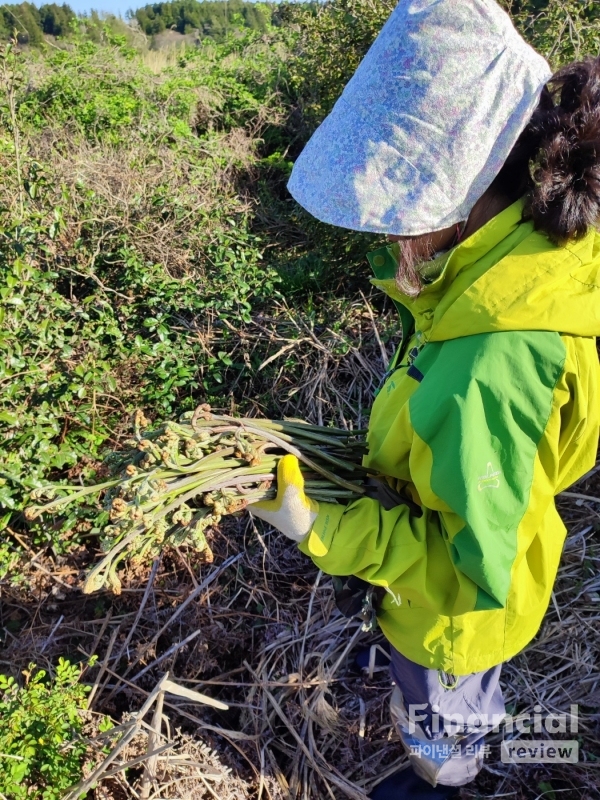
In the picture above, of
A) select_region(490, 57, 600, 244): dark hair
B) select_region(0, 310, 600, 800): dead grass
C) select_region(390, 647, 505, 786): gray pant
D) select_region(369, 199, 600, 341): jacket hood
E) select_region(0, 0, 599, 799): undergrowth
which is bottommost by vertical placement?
select_region(0, 310, 600, 800): dead grass

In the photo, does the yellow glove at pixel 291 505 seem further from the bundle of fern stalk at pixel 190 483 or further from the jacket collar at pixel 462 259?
the jacket collar at pixel 462 259

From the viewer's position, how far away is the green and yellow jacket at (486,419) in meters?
0.99

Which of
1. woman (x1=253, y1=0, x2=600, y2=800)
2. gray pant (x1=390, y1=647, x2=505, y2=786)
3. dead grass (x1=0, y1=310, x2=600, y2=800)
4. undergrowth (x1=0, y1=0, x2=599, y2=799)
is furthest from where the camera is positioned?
undergrowth (x1=0, y1=0, x2=599, y2=799)

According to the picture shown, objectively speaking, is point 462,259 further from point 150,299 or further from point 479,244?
point 150,299

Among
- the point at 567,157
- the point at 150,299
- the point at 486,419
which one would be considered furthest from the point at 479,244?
the point at 150,299

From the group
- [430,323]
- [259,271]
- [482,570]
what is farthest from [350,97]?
[259,271]

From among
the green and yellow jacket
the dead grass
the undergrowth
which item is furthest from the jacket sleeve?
the undergrowth

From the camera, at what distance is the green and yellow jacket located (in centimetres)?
99

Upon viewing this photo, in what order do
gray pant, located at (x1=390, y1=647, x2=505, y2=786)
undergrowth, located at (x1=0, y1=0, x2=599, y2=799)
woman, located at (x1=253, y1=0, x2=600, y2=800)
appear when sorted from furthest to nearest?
1. undergrowth, located at (x1=0, y1=0, x2=599, y2=799)
2. gray pant, located at (x1=390, y1=647, x2=505, y2=786)
3. woman, located at (x1=253, y1=0, x2=600, y2=800)

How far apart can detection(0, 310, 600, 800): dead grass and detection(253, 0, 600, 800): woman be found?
1.19m

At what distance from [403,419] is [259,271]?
7.37ft

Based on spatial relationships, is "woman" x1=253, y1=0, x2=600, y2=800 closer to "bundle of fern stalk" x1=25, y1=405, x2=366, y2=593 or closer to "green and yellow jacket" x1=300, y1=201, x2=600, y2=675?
"green and yellow jacket" x1=300, y1=201, x2=600, y2=675

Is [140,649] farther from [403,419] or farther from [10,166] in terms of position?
[10,166]

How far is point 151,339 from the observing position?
303cm
